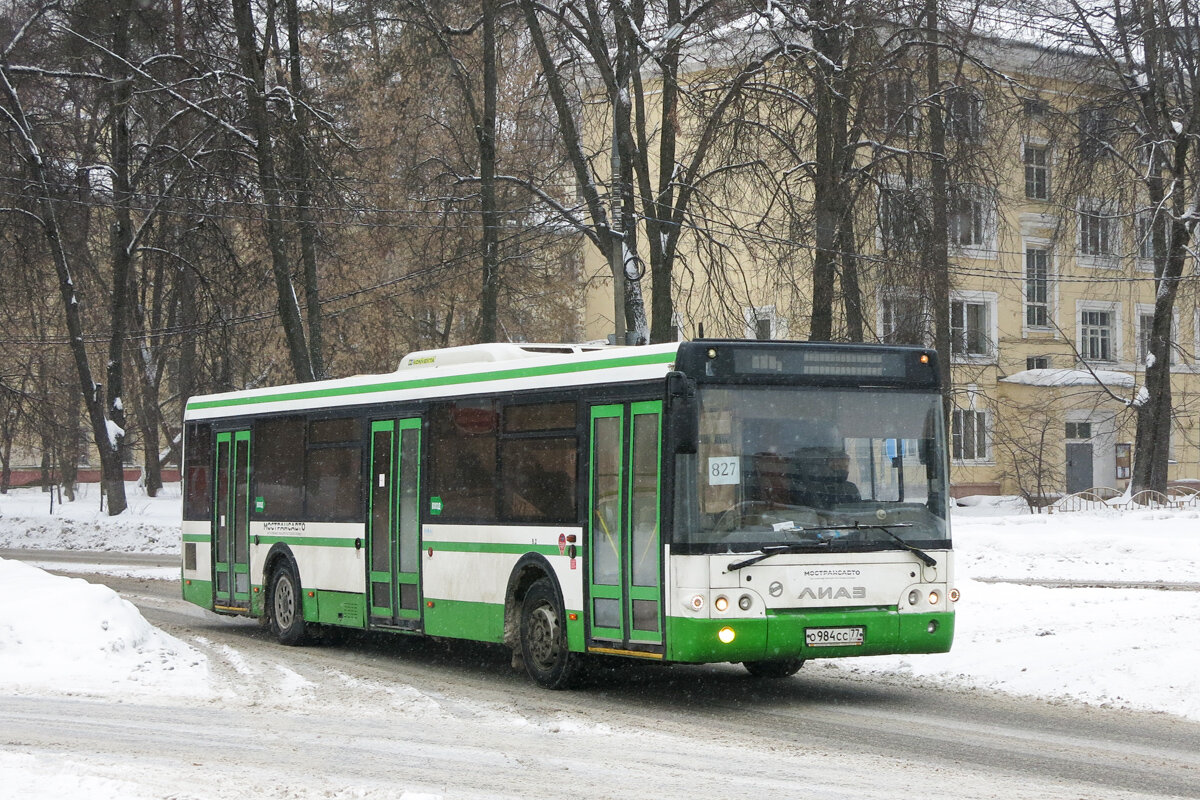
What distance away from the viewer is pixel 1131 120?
3525 cm

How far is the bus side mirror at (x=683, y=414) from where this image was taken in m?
11.1

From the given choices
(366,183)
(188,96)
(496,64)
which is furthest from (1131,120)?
(188,96)

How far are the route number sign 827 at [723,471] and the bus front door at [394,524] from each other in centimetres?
423

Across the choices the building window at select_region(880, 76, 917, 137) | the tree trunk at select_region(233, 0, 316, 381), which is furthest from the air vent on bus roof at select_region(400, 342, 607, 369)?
the tree trunk at select_region(233, 0, 316, 381)

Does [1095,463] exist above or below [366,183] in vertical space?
below

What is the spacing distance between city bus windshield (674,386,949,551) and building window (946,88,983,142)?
16299 millimetres

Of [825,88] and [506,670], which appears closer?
[506,670]

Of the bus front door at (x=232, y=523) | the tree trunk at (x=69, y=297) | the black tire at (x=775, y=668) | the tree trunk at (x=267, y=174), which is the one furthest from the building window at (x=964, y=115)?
the tree trunk at (x=69, y=297)

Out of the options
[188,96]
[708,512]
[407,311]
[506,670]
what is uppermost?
[188,96]

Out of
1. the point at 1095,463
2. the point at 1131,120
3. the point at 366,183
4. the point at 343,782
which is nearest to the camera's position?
the point at 343,782

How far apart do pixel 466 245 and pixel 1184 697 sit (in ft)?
78.7

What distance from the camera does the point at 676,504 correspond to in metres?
11.2

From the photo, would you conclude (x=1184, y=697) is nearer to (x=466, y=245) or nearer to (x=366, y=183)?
(x=366, y=183)

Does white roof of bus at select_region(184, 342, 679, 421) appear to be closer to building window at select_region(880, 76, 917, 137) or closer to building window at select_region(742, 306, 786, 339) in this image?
building window at select_region(880, 76, 917, 137)
